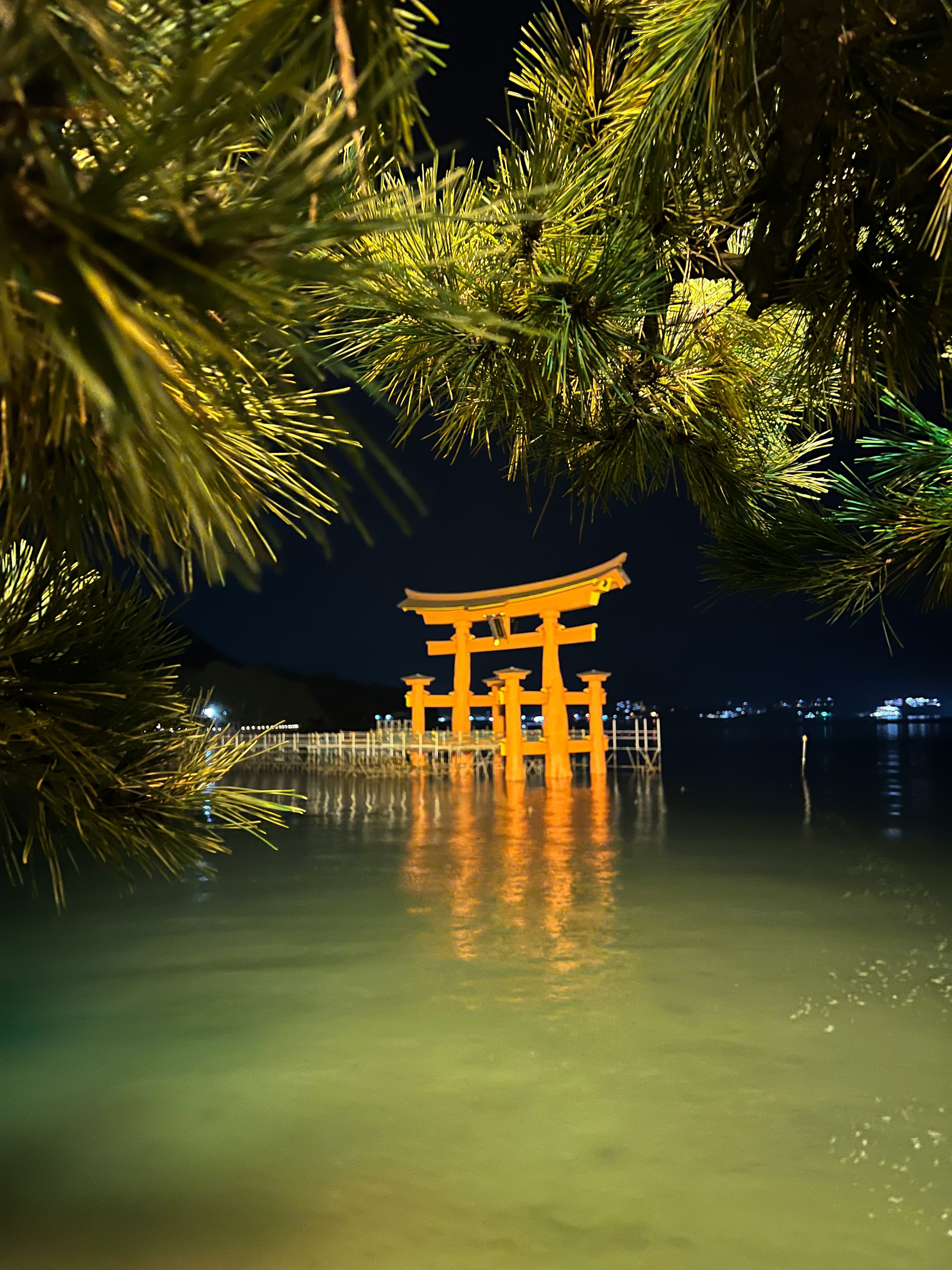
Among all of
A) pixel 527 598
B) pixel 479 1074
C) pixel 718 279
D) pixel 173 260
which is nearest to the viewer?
pixel 173 260

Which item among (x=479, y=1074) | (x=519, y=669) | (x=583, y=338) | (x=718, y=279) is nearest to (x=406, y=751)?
(x=519, y=669)

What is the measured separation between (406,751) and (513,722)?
10.5 feet

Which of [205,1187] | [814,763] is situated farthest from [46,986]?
[814,763]

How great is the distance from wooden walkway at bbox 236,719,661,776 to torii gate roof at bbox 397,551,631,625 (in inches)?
101

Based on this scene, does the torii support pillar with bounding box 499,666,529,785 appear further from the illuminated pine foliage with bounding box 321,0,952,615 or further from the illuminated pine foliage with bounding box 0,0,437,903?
the illuminated pine foliage with bounding box 0,0,437,903

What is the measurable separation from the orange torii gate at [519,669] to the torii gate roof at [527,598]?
0.05 ft

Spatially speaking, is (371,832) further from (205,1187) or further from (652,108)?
(652,108)

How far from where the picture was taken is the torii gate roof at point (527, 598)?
702 inches

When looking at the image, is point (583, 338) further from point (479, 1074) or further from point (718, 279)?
point (479, 1074)

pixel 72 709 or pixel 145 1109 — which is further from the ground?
pixel 72 709

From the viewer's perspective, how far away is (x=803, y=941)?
7758mm

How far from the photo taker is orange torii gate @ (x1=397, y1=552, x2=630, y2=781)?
18453 millimetres

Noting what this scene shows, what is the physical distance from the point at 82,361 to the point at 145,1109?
4756 millimetres

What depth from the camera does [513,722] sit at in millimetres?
19016
